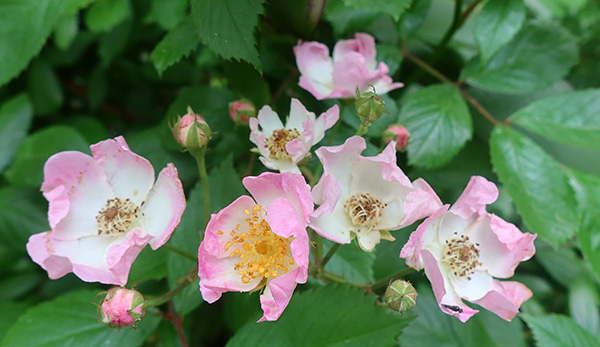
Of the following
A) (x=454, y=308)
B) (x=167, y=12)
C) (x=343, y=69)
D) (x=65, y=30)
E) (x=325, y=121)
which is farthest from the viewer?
(x=65, y=30)

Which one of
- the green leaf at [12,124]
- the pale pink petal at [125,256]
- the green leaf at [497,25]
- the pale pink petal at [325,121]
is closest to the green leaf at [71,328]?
the pale pink petal at [125,256]

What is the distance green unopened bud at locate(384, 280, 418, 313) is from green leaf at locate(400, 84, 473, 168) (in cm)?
36

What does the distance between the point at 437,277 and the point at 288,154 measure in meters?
0.33

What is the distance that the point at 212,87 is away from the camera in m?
1.19

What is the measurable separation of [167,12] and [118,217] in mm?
664

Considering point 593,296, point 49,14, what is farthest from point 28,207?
point 593,296

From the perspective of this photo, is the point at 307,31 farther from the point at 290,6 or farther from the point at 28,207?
the point at 28,207

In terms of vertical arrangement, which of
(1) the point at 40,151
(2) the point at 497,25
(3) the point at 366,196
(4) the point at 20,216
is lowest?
(4) the point at 20,216

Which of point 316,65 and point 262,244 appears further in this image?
point 316,65

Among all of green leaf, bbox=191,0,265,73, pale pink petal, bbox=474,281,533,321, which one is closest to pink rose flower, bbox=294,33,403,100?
green leaf, bbox=191,0,265,73

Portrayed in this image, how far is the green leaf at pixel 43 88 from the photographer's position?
1.57 meters

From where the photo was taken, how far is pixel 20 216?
1.28 m

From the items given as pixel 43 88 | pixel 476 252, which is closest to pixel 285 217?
pixel 476 252

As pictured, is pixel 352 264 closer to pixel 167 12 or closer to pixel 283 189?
pixel 283 189
